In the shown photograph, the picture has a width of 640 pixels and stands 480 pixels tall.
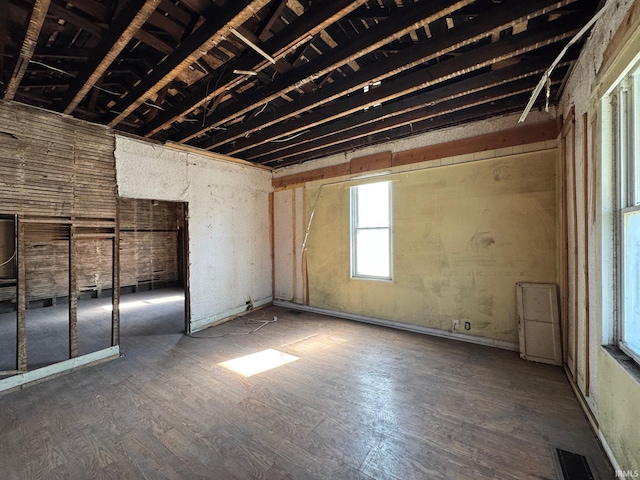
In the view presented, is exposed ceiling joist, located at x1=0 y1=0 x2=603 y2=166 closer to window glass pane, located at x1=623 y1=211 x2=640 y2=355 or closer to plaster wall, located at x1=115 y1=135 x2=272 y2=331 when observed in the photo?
plaster wall, located at x1=115 y1=135 x2=272 y2=331

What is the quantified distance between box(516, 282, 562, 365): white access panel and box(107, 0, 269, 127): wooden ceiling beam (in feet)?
12.0

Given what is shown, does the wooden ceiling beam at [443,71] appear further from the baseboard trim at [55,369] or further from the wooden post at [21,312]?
the baseboard trim at [55,369]

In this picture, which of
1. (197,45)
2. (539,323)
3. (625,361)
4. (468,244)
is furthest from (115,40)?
(539,323)

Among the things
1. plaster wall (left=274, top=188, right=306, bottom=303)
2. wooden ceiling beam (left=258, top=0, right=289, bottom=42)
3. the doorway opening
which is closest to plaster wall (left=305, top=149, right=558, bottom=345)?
plaster wall (left=274, top=188, right=306, bottom=303)

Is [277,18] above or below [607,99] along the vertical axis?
above

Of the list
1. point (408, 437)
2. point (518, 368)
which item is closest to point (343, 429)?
point (408, 437)

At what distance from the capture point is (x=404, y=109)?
9.47 feet

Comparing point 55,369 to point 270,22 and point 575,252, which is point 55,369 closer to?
point 270,22

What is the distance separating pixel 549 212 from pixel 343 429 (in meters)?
3.09

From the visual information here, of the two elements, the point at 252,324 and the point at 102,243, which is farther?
the point at 102,243

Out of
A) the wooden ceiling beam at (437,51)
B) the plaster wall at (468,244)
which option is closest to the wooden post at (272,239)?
the plaster wall at (468,244)

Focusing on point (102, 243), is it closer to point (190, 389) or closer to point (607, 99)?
point (190, 389)

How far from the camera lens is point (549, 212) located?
3016 millimetres

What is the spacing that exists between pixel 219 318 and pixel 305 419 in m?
2.83
